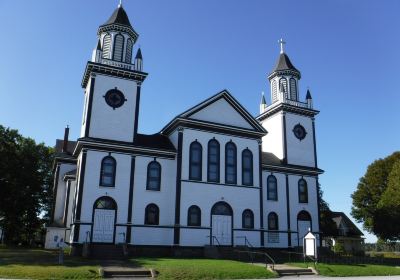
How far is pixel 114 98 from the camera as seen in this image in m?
33.2

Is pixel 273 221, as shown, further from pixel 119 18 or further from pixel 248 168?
pixel 119 18

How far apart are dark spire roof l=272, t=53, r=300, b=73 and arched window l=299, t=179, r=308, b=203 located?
39.8ft

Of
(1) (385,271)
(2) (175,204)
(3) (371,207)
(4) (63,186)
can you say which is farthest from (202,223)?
(3) (371,207)

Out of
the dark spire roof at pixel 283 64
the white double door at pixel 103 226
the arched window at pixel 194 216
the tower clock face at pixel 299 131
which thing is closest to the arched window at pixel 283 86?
the dark spire roof at pixel 283 64

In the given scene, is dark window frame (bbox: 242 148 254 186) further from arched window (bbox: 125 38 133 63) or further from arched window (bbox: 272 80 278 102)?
arched window (bbox: 125 38 133 63)

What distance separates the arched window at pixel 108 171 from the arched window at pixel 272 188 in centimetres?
1462

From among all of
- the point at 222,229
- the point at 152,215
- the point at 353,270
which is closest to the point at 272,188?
the point at 222,229

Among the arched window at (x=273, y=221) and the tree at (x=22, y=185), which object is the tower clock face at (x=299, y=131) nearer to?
the arched window at (x=273, y=221)

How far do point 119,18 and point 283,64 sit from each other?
1815cm

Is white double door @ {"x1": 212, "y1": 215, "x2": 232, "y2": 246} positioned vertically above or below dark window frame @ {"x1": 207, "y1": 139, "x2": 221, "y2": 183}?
below

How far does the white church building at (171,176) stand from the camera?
30766 millimetres

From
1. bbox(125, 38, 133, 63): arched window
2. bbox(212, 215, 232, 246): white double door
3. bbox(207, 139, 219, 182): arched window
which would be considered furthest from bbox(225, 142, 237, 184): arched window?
bbox(125, 38, 133, 63): arched window

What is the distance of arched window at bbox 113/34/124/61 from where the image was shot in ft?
113

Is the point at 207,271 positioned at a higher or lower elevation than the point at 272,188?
lower
